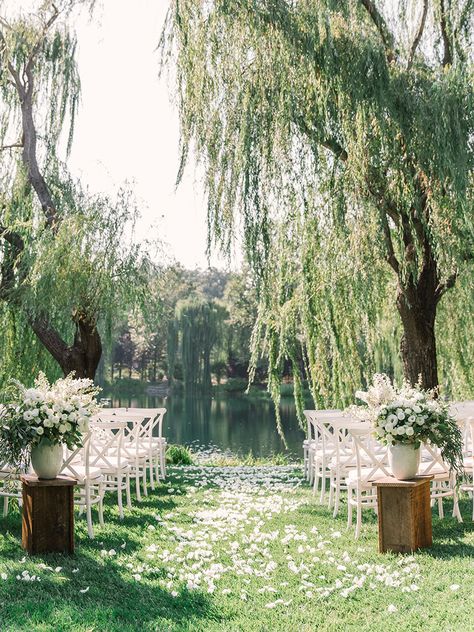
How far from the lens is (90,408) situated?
578cm

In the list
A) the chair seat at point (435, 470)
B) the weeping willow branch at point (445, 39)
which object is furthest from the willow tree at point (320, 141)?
the chair seat at point (435, 470)

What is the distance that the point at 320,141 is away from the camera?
24.8 ft

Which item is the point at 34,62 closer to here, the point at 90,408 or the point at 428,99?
the point at 428,99

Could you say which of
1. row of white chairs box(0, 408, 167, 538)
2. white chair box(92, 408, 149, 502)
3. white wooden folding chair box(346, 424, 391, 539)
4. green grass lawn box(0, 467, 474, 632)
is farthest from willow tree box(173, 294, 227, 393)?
white wooden folding chair box(346, 424, 391, 539)

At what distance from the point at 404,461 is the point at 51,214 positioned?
7007 millimetres

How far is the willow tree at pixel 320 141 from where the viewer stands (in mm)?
7289

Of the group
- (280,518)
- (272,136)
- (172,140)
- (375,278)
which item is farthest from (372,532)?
(172,140)

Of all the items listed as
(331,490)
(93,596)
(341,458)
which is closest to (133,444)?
(331,490)

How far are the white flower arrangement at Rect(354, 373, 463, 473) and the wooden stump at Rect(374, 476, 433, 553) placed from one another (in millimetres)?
345

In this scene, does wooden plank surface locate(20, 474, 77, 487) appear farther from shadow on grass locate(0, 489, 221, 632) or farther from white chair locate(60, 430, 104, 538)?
shadow on grass locate(0, 489, 221, 632)

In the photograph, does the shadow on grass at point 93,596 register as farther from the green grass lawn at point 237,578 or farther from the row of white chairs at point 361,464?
the row of white chairs at point 361,464

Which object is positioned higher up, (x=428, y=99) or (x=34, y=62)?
(x=34, y=62)

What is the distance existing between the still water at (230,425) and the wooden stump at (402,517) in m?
11.7

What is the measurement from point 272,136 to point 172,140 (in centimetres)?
111
